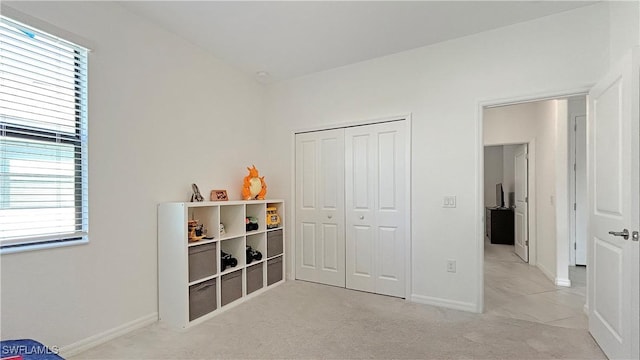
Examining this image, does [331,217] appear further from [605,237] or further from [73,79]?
[73,79]

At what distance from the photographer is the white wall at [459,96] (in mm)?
2625

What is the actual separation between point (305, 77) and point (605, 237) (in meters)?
3.36

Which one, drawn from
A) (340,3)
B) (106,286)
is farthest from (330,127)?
(106,286)

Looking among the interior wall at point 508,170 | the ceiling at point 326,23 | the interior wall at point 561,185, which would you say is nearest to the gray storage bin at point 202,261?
the ceiling at point 326,23

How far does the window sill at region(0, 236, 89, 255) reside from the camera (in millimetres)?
1908

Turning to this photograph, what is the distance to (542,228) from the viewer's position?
441cm

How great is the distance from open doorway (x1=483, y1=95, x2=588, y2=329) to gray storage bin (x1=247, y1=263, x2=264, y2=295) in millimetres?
2385

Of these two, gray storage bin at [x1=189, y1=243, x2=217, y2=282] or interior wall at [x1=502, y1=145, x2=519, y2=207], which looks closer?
gray storage bin at [x1=189, y1=243, x2=217, y2=282]

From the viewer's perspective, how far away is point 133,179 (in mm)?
2607

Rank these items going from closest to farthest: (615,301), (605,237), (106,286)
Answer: (615,301) → (605,237) → (106,286)

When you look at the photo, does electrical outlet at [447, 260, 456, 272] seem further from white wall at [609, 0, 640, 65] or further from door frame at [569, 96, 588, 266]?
door frame at [569, 96, 588, 266]

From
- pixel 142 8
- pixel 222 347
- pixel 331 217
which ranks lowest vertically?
pixel 222 347

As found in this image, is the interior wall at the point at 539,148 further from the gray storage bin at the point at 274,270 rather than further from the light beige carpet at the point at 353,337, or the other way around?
the gray storage bin at the point at 274,270

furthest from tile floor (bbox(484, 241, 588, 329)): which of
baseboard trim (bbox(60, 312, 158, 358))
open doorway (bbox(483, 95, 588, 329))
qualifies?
baseboard trim (bbox(60, 312, 158, 358))
